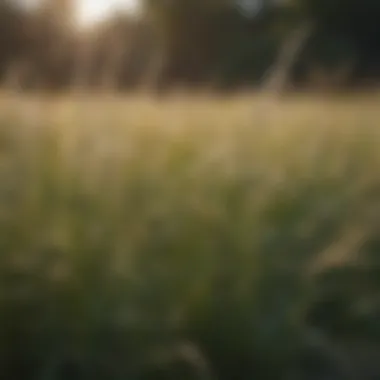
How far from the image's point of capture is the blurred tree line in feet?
5.05

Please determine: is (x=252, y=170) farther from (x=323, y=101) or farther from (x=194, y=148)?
(x=323, y=101)

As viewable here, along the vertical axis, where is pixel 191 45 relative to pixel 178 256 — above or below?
above

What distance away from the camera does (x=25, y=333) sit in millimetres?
1087

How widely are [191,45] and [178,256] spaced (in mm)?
3859

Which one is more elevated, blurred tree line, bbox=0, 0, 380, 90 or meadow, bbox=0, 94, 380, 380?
blurred tree line, bbox=0, 0, 380, 90

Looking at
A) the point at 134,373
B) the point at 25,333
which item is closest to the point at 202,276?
the point at 134,373

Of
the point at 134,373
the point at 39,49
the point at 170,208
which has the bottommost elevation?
the point at 134,373

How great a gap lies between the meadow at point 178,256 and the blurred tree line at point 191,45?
19 centimetres

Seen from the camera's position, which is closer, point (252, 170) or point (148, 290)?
point (148, 290)

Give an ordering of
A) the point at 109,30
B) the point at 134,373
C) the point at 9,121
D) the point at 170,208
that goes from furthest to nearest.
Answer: the point at 109,30 → the point at 9,121 → the point at 170,208 → the point at 134,373

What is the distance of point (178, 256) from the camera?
1.15 meters

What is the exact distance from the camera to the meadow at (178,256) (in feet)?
3.56

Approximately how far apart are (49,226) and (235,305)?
0.35 meters

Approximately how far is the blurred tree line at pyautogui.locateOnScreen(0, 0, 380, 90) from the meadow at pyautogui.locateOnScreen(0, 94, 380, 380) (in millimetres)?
192
